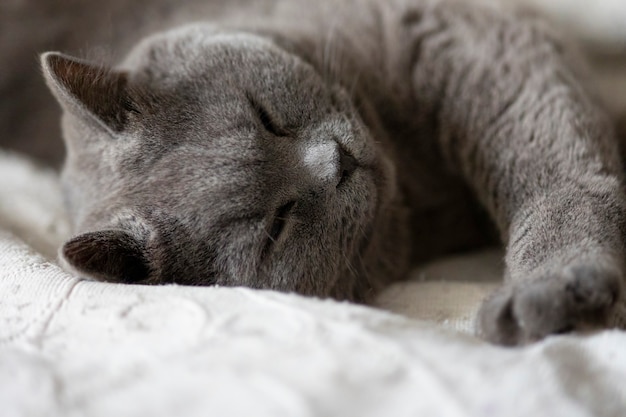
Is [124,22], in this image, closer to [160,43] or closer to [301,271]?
[160,43]

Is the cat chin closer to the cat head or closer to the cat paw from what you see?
the cat head

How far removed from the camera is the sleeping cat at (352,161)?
103 cm

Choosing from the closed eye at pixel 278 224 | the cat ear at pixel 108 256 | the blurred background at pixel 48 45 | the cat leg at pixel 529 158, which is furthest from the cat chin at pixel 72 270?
the blurred background at pixel 48 45

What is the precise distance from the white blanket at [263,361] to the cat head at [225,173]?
114 millimetres

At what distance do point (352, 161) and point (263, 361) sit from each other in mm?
468

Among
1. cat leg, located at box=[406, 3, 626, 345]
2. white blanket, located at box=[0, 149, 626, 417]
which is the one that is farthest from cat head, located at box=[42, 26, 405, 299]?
cat leg, located at box=[406, 3, 626, 345]

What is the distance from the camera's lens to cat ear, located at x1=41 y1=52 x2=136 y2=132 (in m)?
1.09

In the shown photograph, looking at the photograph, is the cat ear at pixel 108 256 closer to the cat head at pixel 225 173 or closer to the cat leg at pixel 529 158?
the cat head at pixel 225 173

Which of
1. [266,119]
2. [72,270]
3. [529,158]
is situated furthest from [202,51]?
[529,158]

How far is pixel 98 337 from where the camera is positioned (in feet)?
2.86

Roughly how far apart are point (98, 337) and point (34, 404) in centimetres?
12

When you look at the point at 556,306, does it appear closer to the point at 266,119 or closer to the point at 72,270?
the point at 266,119

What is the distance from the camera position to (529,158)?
1.17 meters

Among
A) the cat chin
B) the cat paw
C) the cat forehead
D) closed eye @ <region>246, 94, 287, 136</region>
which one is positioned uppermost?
the cat forehead
